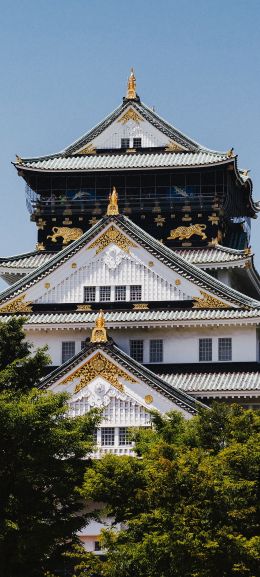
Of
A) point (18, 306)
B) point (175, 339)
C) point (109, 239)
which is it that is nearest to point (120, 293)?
point (109, 239)

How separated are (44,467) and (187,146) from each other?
110 ft

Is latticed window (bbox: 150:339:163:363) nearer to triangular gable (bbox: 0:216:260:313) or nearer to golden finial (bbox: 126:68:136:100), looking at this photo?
triangular gable (bbox: 0:216:260:313)

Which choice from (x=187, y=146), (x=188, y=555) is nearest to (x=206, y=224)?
(x=187, y=146)

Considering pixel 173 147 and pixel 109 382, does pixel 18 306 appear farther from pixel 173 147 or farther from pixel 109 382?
pixel 173 147

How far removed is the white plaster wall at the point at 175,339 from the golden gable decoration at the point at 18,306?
3.76 ft

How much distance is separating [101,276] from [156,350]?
4.49m

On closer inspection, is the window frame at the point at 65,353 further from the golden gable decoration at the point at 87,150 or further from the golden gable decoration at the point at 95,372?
the golden gable decoration at the point at 87,150

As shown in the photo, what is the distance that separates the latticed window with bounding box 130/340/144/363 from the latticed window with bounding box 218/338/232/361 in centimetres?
370

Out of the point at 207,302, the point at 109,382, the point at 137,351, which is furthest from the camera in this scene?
the point at 137,351

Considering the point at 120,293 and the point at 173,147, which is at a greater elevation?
the point at 173,147

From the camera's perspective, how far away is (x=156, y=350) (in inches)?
2625

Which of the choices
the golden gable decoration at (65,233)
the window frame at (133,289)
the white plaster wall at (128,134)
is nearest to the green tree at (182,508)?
the window frame at (133,289)

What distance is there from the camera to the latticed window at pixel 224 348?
65.8 meters

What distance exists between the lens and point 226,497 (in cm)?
4375
